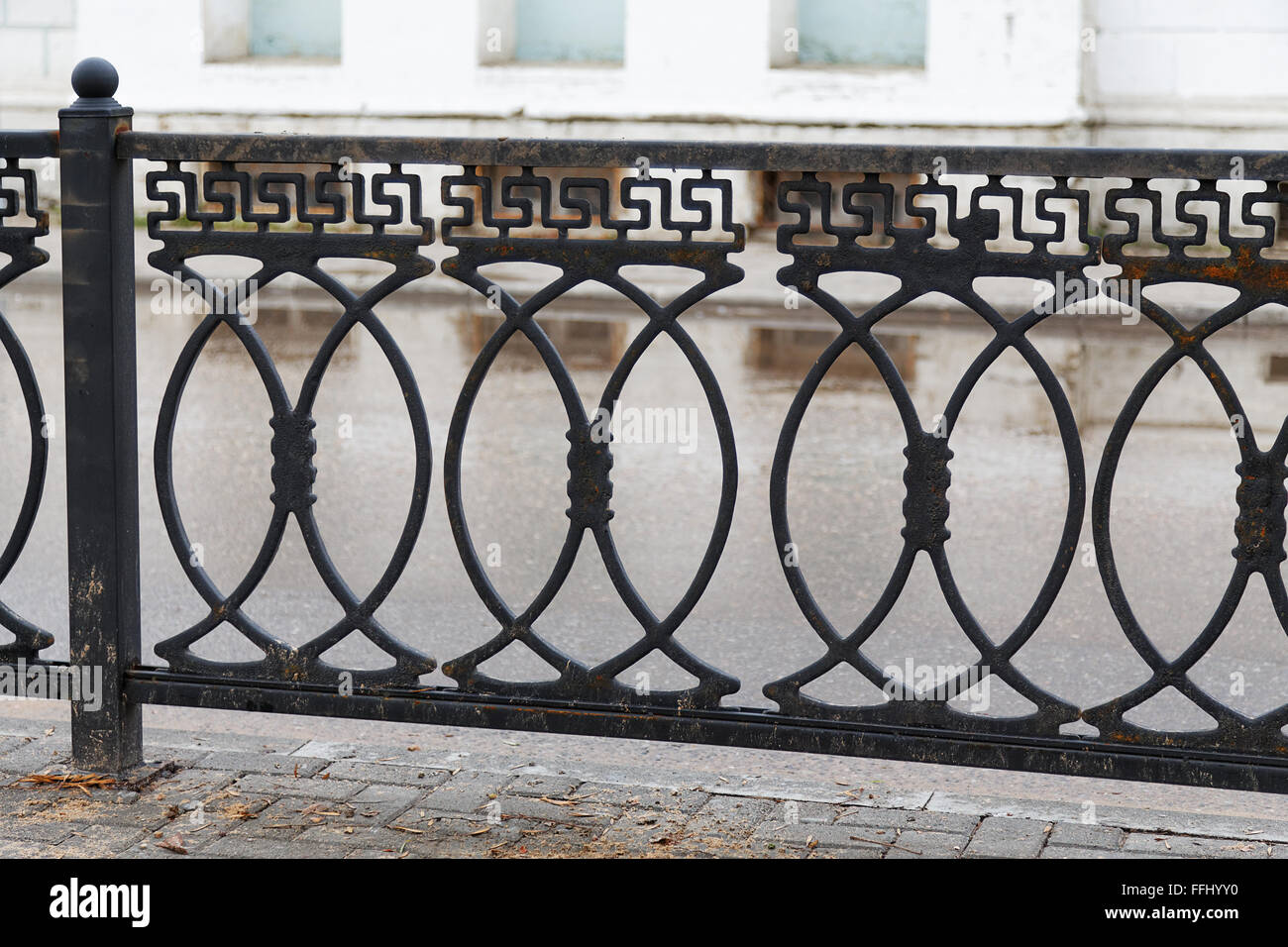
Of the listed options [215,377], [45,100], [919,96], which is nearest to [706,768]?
[215,377]

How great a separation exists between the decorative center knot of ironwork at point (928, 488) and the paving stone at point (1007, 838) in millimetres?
644

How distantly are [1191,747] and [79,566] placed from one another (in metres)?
2.42

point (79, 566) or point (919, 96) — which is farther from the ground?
point (919, 96)

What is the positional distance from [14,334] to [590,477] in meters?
1.32

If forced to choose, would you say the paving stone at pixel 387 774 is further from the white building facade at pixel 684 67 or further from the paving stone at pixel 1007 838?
the white building facade at pixel 684 67

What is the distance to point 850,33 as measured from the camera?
1759cm

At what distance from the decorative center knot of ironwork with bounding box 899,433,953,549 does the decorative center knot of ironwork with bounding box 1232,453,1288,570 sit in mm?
582

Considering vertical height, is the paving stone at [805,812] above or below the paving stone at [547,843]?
below

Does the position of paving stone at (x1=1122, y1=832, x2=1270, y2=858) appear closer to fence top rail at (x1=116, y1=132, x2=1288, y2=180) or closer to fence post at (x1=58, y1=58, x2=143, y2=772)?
fence top rail at (x1=116, y1=132, x2=1288, y2=180)

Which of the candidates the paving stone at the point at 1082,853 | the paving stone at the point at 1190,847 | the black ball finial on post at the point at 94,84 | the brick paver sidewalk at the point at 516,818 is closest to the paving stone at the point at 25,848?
the brick paver sidewalk at the point at 516,818

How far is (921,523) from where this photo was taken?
3779 mm

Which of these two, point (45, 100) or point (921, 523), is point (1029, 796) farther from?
point (45, 100)

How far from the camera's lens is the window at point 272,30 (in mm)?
18609

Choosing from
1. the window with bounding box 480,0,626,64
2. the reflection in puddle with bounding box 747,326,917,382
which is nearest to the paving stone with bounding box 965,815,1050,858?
the reflection in puddle with bounding box 747,326,917,382
